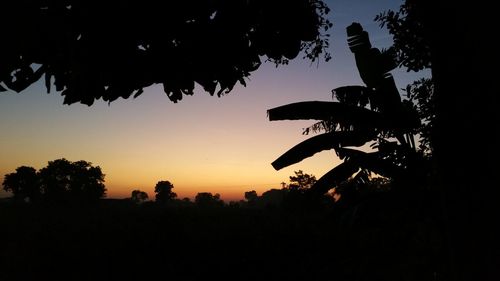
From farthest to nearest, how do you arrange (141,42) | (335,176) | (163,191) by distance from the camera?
(163,191) → (335,176) → (141,42)

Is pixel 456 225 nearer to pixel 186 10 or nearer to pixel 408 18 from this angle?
pixel 186 10

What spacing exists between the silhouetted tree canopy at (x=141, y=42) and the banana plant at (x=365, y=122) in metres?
1.34

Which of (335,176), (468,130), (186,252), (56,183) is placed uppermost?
(56,183)

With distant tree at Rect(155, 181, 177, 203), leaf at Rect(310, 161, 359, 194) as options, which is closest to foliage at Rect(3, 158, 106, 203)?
distant tree at Rect(155, 181, 177, 203)

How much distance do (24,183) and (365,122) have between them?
106 m

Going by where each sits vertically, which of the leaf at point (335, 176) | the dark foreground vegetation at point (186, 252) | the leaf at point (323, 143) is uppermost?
the leaf at point (323, 143)

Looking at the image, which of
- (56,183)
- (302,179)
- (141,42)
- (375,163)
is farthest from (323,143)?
(56,183)

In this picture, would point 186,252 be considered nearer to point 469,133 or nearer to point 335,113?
point 335,113

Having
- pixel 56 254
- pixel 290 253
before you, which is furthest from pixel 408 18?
pixel 56 254

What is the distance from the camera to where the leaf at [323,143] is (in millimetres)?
5078

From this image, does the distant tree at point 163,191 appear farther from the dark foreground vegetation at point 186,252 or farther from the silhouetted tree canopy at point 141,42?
the silhouetted tree canopy at point 141,42

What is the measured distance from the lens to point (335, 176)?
570 centimetres

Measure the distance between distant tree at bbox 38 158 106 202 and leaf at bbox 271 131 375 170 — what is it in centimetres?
9745

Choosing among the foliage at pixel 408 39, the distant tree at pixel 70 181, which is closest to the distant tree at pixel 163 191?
the distant tree at pixel 70 181
